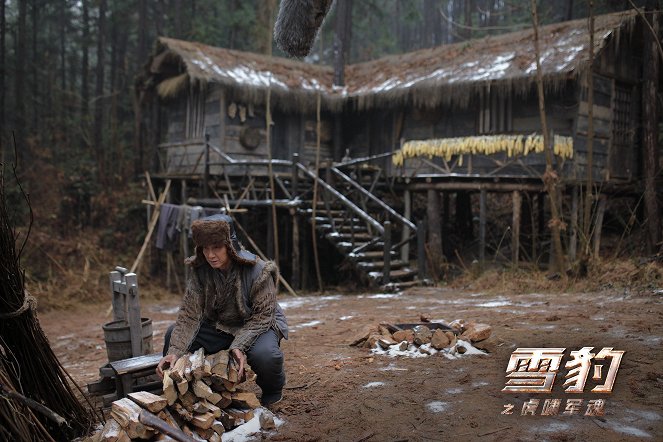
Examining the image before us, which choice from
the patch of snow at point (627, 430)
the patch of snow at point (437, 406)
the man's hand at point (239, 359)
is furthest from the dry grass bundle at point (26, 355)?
the patch of snow at point (627, 430)

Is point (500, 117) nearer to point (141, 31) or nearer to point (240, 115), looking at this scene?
point (240, 115)

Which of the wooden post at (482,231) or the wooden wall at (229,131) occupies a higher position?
the wooden wall at (229,131)

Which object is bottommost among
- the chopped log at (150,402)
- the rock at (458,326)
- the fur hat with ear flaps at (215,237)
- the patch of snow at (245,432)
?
the patch of snow at (245,432)

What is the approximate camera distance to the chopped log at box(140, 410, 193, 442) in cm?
334

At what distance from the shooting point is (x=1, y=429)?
291 centimetres

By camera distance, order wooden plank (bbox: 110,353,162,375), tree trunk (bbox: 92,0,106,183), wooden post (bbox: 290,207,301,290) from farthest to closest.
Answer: tree trunk (bbox: 92,0,106,183), wooden post (bbox: 290,207,301,290), wooden plank (bbox: 110,353,162,375)

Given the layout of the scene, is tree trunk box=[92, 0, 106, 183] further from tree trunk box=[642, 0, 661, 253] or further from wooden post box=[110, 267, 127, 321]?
tree trunk box=[642, 0, 661, 253]

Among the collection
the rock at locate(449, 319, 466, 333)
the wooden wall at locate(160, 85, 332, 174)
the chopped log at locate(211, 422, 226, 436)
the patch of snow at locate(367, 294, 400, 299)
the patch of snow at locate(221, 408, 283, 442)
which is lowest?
the patch of snow at locate(367, 294, 400, 299)

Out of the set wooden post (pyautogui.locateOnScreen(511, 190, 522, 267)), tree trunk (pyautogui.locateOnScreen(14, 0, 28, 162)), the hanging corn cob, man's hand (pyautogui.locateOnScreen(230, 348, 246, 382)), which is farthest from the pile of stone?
tree trunk (pyautogui.locateOnScreen(14, 0, 28, 162))

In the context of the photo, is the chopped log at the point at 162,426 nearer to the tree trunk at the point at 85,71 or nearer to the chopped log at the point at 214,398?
the chopped log at the point at 214,398

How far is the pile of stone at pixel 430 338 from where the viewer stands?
547cm

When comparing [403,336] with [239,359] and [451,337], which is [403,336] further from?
[239,359]

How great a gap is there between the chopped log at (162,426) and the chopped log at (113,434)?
12 centimetres

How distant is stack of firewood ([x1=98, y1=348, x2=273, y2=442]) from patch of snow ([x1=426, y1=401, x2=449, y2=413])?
3.61 ft
